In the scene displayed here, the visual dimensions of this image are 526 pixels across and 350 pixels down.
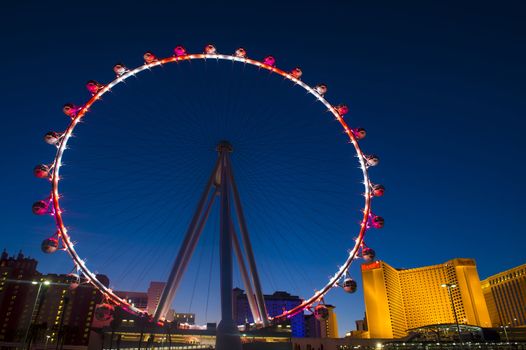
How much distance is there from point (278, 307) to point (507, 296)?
3349 inches

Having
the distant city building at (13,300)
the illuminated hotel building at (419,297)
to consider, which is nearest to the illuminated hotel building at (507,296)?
the illuminated hotel building at (419,297)

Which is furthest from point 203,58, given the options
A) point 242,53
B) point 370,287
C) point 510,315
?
point 510,315

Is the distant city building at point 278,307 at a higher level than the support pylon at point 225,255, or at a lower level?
higher

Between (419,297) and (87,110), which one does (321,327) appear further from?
(87,110)

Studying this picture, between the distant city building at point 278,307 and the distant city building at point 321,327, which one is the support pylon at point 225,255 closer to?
the distant city building at point 278,307

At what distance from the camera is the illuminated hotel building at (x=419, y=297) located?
103 metres

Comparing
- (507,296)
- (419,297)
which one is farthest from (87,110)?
(507,296)

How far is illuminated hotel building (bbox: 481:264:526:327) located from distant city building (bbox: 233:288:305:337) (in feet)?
222

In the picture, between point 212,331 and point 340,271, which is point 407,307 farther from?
point 340,271

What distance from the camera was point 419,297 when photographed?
117 meters

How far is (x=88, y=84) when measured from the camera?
29000 millimetres

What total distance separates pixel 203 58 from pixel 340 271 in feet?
64.5

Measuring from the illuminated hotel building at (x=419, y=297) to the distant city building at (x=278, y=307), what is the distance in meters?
51.1

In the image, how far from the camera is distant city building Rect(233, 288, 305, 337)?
16038 cm
